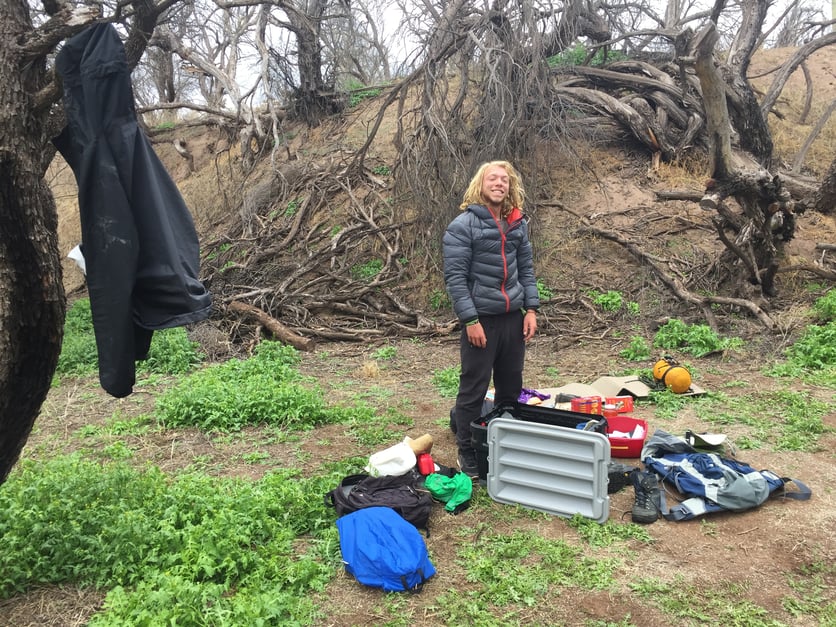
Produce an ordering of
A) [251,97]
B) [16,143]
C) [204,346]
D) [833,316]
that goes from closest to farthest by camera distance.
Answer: [16,143], [833,316], [204,346], [251,97]

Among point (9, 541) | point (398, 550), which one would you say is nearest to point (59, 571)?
point (9, 541)

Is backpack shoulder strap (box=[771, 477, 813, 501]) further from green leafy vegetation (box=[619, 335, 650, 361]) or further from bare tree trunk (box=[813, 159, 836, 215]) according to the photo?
bare tree trunk (box=[813, 159, 836, 215])

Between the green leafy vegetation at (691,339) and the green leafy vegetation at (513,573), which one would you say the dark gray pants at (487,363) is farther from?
the green leafy vegetation at (691,339)

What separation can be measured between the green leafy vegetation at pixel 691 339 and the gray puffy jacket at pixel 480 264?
365 cm

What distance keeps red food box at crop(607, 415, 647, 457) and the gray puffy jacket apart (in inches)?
45.3

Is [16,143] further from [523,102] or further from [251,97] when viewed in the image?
[251,97]

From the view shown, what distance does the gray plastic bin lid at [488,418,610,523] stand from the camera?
3457 mm

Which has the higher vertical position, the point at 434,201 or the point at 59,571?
the point at 434,201

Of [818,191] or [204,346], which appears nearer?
[204,346]

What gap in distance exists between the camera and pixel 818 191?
8297 mm

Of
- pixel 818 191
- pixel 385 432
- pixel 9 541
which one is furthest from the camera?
pixel 818 191

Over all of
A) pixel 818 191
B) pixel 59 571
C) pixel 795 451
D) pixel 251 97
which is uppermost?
pixel 251 97

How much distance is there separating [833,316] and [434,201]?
486 centimetres

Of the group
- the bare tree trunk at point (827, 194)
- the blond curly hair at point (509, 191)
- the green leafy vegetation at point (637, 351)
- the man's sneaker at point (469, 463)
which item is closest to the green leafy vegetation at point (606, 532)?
the man's sneaker at point (469, 463)
